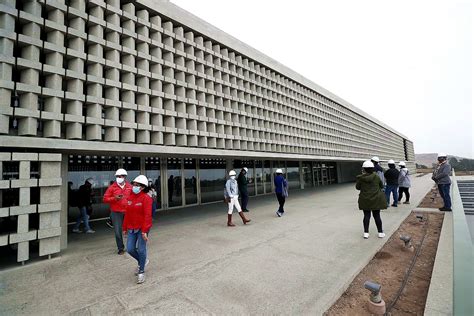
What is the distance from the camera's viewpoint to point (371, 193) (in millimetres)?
5594

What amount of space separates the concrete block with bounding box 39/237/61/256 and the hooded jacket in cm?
700

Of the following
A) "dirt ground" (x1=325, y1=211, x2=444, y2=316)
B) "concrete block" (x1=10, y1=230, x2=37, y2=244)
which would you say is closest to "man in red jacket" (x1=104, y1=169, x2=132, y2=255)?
"concrete block" (x1=10, y1=230, x2=37, y2=244)

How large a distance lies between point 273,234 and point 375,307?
3361 mm

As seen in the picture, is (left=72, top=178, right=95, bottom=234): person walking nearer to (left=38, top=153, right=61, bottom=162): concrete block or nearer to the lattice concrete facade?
the lattice concrete facade

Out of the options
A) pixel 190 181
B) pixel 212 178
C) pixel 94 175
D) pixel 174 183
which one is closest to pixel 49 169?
pixel 94 175

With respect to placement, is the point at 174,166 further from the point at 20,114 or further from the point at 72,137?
the point at 20,114

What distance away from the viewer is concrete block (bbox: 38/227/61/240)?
4543mm

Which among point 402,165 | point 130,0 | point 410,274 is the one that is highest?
point 130,0

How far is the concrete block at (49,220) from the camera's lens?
15.0 feet

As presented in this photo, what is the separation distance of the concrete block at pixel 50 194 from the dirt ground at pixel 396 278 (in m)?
5.41

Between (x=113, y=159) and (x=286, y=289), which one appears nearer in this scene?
(x=286, y=289)

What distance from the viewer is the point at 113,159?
357 inches

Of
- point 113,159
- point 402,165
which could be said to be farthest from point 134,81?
point 402,165

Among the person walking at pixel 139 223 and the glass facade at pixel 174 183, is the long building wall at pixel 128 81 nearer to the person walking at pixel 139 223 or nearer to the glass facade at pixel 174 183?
the person walking at pixel 139 223
